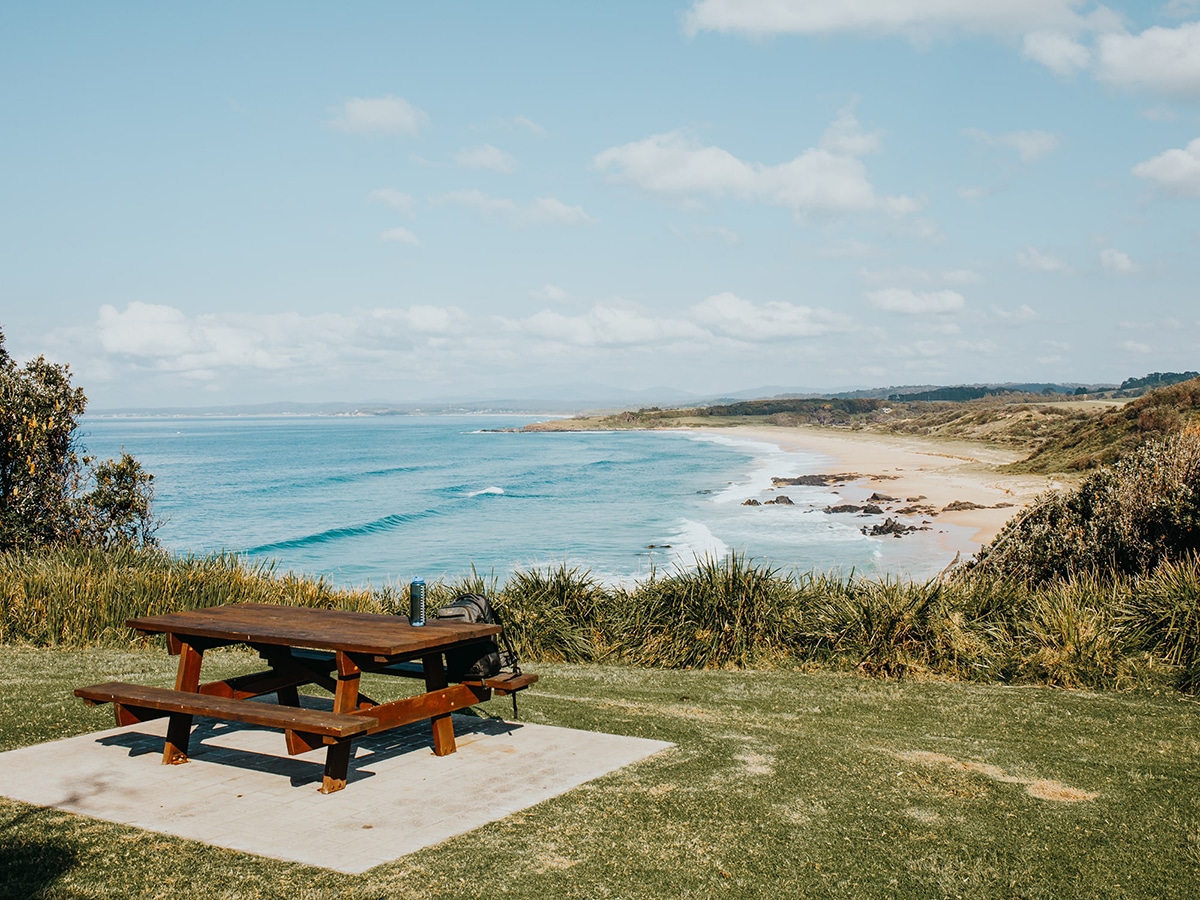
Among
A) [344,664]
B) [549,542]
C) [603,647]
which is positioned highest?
[344,664]

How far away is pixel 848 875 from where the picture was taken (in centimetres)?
423

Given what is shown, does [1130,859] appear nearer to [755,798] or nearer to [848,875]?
[848,875]

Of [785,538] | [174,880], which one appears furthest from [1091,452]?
[174,880]

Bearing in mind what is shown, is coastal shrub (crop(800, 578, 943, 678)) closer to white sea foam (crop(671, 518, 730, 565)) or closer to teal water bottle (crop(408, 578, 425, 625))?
teal water bottle (crop(408, 578, 425, 625))

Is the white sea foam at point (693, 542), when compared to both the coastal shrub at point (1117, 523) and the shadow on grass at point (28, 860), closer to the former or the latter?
the coastal shrub at point (1117, 523)

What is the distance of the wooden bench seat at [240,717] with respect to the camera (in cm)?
493

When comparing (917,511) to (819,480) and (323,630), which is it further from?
(323,630)

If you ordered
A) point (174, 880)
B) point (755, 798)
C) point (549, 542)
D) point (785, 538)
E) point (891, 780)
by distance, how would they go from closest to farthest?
point (174, 880)
point (755, 798)
point (891, 780)
point (785, 538)
point (549, 542)

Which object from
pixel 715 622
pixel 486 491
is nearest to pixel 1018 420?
pixel 486 491

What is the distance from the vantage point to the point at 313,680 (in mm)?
6449

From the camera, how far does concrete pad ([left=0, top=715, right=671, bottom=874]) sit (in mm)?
4559

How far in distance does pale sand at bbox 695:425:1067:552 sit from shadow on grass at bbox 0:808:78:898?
19959mm

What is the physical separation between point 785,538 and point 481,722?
24350mm

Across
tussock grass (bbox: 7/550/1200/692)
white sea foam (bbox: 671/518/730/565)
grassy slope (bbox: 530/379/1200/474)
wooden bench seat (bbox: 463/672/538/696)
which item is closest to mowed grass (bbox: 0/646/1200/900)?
wooden bench seat (bbox: 463/672/538/696)
